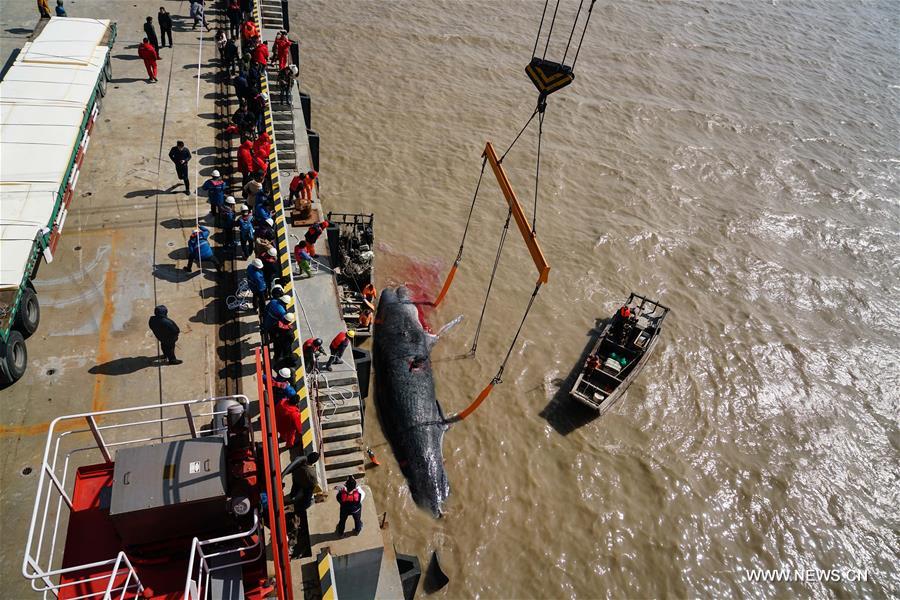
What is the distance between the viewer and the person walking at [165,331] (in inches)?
409

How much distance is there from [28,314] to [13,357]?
1.08 metres

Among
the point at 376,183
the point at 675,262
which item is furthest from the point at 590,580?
the point at 376,183

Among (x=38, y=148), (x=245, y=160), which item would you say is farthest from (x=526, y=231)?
(x=38, y=148)

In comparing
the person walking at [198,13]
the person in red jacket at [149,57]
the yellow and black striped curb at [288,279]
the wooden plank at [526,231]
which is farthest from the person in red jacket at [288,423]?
the person walking at [198,13]

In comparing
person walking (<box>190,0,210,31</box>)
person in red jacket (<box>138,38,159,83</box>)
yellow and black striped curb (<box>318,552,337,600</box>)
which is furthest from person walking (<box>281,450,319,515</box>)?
person walking (<box>190,0,210,31</box>)

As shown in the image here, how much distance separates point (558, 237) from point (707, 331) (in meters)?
6.00

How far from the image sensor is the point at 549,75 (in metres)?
12.2

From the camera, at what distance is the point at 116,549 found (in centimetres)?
610

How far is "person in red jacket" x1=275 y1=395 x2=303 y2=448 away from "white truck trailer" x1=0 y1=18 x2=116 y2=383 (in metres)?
5.02

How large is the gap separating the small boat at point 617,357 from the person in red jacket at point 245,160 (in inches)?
406

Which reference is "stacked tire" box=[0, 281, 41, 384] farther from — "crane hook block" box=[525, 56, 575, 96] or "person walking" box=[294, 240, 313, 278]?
"crane hook block" box=[525, 56, 575, 96]

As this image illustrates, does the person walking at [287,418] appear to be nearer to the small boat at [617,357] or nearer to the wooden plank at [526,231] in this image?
the wooden plank at [526,231]

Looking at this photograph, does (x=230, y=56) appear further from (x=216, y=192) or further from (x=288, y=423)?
(x=288, y=423)

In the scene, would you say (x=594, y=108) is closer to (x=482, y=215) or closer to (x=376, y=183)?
(x=482, y=215)
